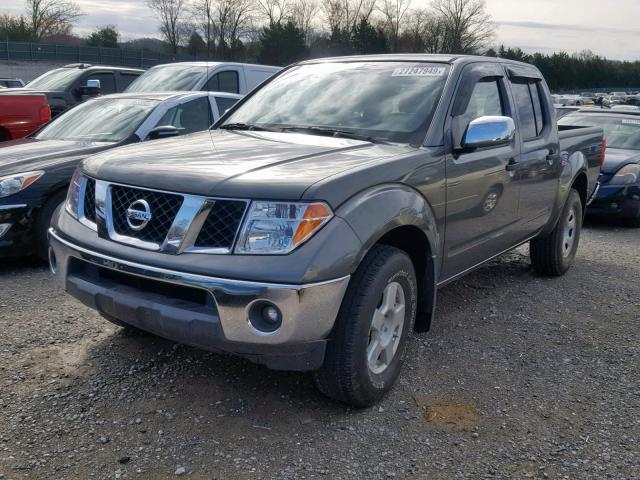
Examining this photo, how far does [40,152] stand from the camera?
18.6ft

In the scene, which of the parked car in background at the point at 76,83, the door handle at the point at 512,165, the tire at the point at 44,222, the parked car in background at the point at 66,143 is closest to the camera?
the door handle at the point at 512,165

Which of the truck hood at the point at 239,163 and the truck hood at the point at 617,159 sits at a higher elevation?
the truck hood at the point at 239,163

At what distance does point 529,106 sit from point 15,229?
424 centimetres

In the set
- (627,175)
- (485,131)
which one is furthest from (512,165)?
(627,175)

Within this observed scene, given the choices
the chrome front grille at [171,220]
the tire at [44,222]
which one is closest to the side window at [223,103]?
the tire at [44,222]

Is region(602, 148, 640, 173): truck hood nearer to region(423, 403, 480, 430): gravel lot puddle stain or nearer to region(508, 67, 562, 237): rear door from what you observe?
region(508, 67, 562, 237): rear door

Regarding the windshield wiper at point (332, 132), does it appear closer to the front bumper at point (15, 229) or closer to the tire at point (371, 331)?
the tire at point (371, 331)

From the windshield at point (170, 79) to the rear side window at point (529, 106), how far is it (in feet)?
16.6

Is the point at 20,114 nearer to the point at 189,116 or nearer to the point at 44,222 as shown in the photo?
the point at 189,116

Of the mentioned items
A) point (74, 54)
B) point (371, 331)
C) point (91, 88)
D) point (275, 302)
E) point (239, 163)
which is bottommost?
point (371, 331)

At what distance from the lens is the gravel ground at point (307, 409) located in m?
2.79

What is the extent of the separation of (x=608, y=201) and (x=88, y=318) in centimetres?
704

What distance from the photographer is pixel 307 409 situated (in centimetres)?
324

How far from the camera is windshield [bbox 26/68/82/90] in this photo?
35.8 feet
